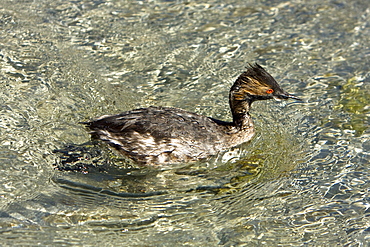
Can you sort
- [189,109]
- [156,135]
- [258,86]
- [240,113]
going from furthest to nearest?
[189,109]
[240,113]
[258,86]
[156,135]

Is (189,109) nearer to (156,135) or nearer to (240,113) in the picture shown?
(240,113)

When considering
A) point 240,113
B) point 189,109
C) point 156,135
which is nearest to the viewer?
point 156,135

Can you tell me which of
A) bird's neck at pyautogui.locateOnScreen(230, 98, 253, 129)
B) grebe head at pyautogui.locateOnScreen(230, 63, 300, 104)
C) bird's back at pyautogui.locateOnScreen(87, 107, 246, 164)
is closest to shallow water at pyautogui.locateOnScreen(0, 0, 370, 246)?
bird's back at pyautogui.locateOnScreen(87, 107, 246, 164)

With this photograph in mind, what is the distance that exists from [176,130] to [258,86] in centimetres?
130

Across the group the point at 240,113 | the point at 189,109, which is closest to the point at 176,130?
the point at 240,113

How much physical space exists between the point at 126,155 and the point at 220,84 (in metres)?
2.54

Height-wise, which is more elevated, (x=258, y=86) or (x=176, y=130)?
(x=258, y=86)

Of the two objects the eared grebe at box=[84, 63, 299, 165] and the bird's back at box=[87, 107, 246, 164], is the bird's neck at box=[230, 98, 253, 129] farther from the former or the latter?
the bird's back at box=[87, 107, 246, 164]

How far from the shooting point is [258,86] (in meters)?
7.30

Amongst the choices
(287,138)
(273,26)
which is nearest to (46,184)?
(287,138)

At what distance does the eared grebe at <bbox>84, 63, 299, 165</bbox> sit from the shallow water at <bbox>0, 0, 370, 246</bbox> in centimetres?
18

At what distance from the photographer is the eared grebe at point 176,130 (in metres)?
6.95

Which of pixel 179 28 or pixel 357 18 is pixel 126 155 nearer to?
pixel 179 28

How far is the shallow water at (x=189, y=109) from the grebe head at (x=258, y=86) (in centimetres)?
71
